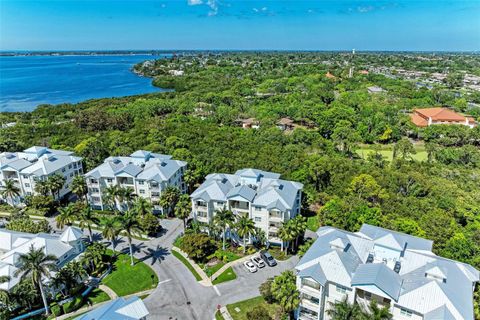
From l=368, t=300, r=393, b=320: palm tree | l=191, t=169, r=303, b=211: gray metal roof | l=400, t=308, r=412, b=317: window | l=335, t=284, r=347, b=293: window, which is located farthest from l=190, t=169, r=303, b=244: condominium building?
l=400, t=308, r=412, b=317: window

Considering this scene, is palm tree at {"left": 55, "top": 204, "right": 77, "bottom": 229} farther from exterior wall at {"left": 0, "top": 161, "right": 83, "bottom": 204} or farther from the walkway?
exterior wall at {"left": 0, "top": 161, "right": 83, "bottom": 204}

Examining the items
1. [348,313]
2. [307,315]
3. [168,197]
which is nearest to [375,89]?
[168,197]

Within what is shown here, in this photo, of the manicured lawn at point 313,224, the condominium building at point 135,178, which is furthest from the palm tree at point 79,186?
the manicured lawn at point 313,224

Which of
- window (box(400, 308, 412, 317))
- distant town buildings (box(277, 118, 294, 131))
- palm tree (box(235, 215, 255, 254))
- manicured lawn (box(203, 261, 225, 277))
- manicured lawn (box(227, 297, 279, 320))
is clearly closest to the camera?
window (box(400, 308, 412, 317))

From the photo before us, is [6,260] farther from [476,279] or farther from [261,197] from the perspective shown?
[476,279]

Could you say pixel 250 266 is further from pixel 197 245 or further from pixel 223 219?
pixel 197 245

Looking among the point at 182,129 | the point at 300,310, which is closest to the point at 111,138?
the point at 182,129
